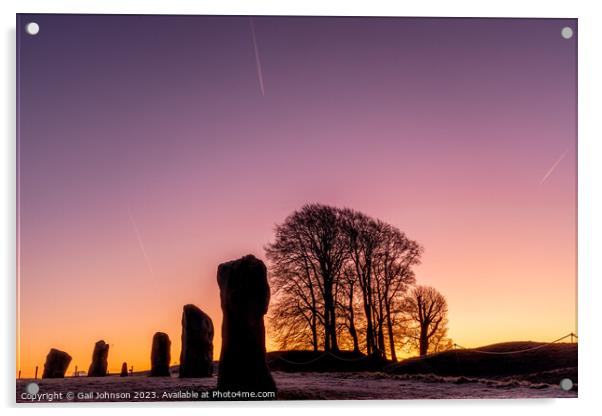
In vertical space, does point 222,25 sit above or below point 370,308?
above

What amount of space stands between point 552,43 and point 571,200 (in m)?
2.10

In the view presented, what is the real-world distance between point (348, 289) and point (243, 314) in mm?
1710

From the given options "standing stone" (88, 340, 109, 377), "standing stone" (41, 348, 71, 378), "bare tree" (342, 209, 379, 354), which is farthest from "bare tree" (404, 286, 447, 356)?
"standing stone" (41, 348, 71, 378)

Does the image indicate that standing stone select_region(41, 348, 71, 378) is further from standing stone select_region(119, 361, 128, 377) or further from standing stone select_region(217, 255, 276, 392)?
standing stone select_region(217, 255, 276, 392)

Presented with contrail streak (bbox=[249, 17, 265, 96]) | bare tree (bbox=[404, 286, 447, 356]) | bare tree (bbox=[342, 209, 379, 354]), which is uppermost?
contrail streak (bbox=[249, 17, 265, 96])

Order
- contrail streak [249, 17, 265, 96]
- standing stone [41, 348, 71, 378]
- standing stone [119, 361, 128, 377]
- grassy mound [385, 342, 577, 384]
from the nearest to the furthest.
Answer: standing stone [41, 348, 71, 378] < grassy mound [385, 342, 577, 384] < contrail streak [249, 17, 265, 96] < standing stone [119, 361, 128, 377]

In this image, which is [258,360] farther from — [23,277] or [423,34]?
[423,34]

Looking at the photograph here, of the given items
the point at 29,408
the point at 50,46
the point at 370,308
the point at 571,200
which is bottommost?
the point at 29,408

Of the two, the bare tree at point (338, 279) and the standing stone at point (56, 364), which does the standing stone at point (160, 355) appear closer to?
the standing stone at point (56, 364)

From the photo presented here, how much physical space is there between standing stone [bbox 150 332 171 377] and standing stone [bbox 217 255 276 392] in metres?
0.76

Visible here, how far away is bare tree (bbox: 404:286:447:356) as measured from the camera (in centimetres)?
1606
